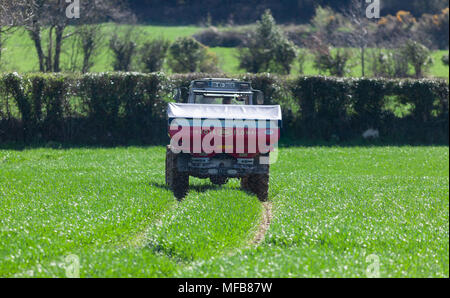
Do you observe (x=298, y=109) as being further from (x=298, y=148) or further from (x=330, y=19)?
(x=330, y=19)

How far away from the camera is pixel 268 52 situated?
47.1m

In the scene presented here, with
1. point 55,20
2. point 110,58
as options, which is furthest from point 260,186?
point 110,58

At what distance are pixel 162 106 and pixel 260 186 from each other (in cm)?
1347

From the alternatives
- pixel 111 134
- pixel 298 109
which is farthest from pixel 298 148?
pixel 111 134

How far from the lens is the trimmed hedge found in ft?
87.2

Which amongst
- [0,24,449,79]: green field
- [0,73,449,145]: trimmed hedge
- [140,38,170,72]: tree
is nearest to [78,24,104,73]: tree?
[0,24,449,79]: green field

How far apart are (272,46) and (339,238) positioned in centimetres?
3788

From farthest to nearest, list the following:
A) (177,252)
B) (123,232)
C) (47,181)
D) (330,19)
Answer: (330,19) → (47,181) → (123,232) → (177,252)

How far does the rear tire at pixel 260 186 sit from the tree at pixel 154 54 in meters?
31.6

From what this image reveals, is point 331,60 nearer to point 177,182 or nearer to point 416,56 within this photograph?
point 416,56

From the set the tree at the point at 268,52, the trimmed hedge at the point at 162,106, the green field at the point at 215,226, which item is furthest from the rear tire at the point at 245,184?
the tree at the point at 268,52

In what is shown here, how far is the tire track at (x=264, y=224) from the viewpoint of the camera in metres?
11.3

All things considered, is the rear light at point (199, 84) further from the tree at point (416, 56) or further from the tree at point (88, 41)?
the tree at point (416, 56)

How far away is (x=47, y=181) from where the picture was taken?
1653 cm
